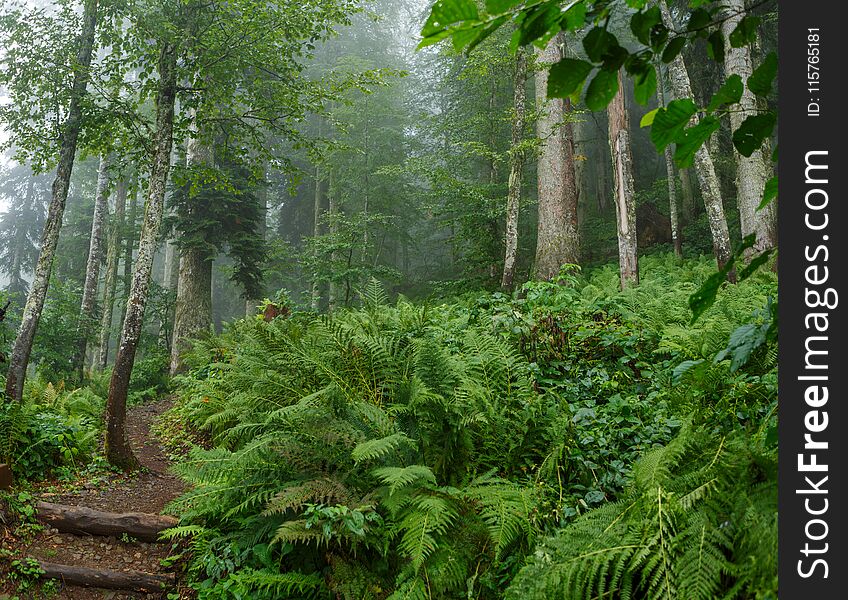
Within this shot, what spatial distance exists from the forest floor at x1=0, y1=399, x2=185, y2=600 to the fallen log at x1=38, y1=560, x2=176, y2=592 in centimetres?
4

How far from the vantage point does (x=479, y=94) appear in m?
18.7

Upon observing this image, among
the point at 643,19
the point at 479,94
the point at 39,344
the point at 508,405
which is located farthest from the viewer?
the point at 479,94

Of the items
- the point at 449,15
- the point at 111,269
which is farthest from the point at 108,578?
the point at 111,269

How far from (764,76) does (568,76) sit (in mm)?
542

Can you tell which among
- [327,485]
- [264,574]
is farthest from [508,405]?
[264,574]

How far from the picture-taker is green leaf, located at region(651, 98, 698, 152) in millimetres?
1188

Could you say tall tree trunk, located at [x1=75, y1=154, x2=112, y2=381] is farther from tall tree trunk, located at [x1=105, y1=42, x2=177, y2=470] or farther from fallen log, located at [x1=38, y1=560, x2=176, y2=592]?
fallen log, located at [x1=38, y1=560, x2=176, y2=592]

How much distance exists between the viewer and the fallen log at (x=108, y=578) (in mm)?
3893

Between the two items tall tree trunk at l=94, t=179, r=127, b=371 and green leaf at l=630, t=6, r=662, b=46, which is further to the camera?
tall tree trunk at l=94, t=179, r=127, b=371

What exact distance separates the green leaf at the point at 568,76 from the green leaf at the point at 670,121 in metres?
0.21

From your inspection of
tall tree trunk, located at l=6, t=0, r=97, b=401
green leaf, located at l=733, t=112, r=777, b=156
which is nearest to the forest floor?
tall tree trunk, located at l=6, t=0, r=97, b=401

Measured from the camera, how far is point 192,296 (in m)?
13.3

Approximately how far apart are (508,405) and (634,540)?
1.88 meters

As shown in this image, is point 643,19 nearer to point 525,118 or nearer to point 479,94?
point 525,118
